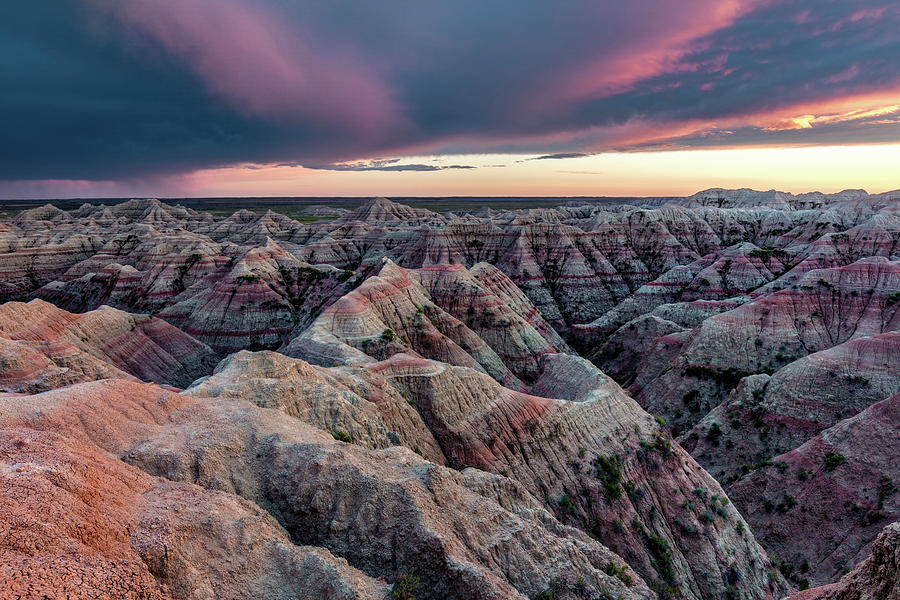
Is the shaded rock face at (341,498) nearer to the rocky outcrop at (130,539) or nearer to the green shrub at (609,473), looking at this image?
the rocky outcrop at (130,539)

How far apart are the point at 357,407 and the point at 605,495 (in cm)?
1733

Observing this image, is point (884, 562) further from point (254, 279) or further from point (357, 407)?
point (254, 279)

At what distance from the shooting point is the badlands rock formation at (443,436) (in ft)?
48.5

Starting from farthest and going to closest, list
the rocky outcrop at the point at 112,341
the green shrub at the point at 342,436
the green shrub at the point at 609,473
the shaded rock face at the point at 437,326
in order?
the shaded rock face at the point at 437,326
the rocky outcrop at the point at 112,341
the green shrub at the point at 609,473
the green shrub at the point at 342,436

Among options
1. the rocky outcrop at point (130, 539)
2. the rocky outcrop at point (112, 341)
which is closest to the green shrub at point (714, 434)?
the rocky outcrop at point (130, 539)

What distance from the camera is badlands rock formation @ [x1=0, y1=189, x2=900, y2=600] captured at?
1477cm

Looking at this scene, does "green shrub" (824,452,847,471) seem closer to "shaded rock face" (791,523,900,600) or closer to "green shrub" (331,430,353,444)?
"shaded rock face" (791,523,900,600)

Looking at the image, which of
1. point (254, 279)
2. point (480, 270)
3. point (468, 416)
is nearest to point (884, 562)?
point (468, 416)

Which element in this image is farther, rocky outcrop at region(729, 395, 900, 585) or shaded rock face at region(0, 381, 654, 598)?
rocky outcrop at region(729, 395, 900, 585)

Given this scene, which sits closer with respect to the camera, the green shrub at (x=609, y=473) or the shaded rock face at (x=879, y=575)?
the shaded rock face at (x=879, y=575)

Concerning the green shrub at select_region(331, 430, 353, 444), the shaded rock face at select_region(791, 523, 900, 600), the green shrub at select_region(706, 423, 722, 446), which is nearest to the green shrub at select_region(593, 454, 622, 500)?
the green shrub at select_region(331, 430, 353, 444)

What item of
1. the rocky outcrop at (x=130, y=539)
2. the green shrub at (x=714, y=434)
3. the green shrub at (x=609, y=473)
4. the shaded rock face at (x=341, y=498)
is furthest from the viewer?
the green shrub at (x=714, y=434)

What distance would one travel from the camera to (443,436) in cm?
3394

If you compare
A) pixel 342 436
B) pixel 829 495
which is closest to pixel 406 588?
pixel 342 436
